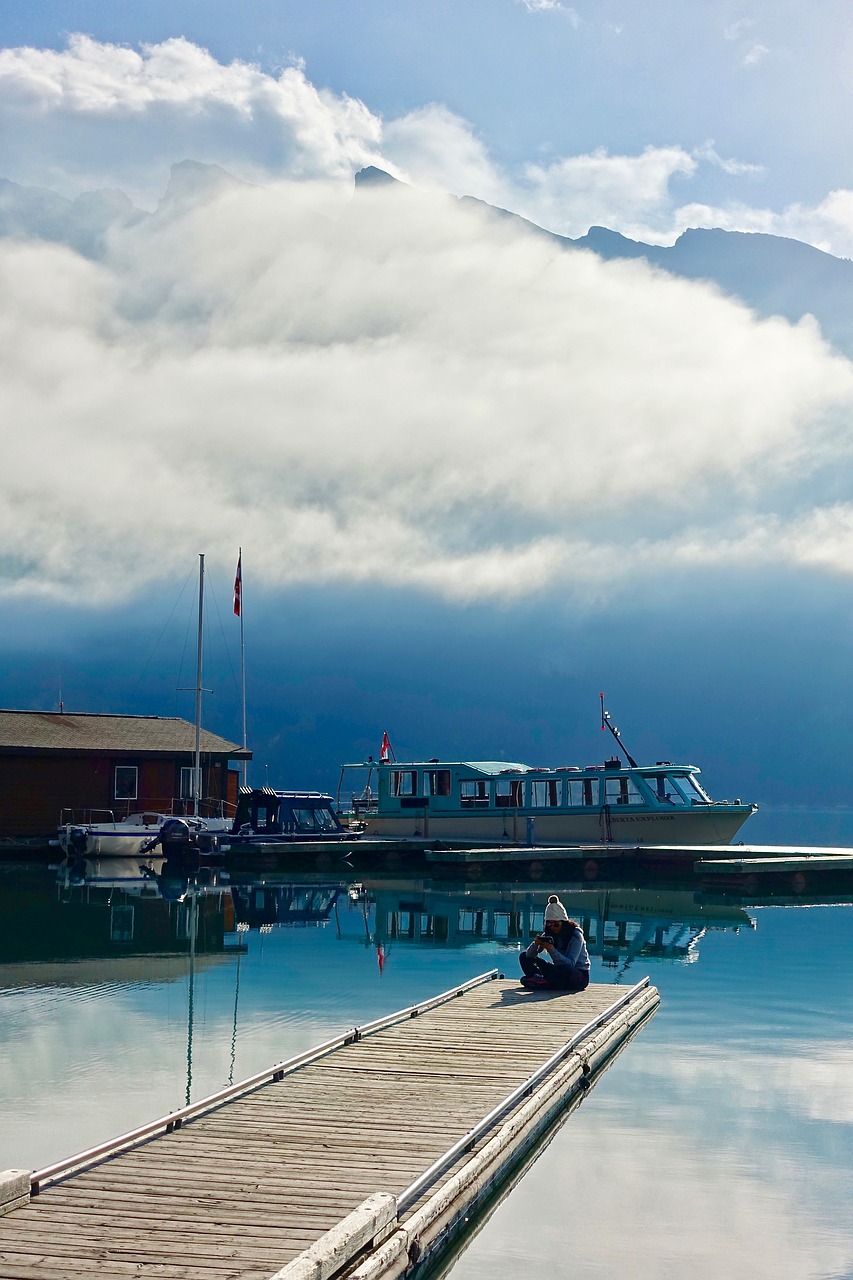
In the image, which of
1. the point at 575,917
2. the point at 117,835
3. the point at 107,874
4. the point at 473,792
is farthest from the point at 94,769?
the point at 575,917

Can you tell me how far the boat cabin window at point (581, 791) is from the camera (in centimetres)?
5150

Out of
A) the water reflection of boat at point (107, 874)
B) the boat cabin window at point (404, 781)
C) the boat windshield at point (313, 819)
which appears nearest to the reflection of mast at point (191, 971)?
the water reflection of boat at point (107, 874)

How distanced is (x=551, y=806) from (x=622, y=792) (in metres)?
3.33

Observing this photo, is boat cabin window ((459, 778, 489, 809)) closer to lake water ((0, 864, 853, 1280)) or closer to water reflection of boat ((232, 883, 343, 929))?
water reflection of boat ((232, 883, 343, 929))

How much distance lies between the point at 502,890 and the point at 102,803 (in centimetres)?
2335

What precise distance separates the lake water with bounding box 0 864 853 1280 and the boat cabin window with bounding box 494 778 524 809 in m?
14.2

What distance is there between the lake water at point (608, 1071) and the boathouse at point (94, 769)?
18.6 meters

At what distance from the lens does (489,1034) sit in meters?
15.8

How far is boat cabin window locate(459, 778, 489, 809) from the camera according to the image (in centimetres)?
5434

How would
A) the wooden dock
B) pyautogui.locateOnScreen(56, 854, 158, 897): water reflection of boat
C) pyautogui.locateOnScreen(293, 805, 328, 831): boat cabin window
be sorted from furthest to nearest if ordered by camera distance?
pyautogui.locateOnScreen(293, 805, 328, 831): boat cabin window < pyautogui.locateOnScreen(56, 854, 158, 897): water reflection of boat < the wooden dock

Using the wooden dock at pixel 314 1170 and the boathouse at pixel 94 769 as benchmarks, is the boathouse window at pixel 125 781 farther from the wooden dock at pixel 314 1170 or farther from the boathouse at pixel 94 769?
the wooden dock at pixel 314 1170

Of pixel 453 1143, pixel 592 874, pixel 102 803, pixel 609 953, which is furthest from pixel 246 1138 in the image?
pixel 102 803

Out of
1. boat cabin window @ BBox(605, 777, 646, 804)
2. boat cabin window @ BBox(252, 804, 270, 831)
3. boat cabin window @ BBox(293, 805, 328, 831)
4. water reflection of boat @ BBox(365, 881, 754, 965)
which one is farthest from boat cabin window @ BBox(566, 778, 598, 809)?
boat cabin window @ BBox(252, 804, 270, 831)

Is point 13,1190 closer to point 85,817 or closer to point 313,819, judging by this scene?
point 313,819
